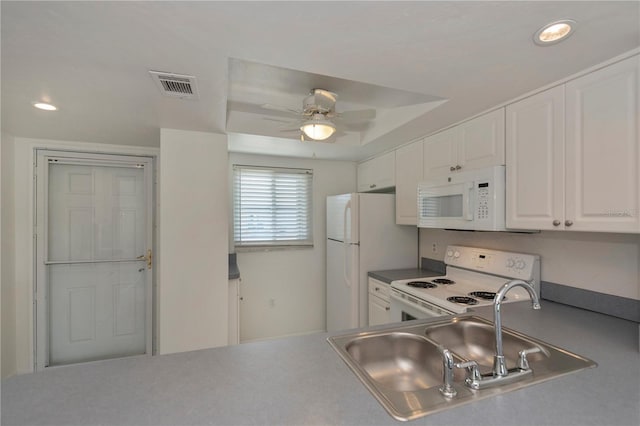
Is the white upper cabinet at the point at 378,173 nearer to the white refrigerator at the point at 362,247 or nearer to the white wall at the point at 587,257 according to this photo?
the white refrigerator at the point at 362,247

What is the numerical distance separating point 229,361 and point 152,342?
2.53 meters

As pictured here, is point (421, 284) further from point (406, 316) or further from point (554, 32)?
point (554, 32)

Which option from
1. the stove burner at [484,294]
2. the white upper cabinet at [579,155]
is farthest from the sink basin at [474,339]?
the white upper cabinet at [579,155]

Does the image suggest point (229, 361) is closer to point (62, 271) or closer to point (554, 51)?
point (554, 51)

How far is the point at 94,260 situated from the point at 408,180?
10.8 ft

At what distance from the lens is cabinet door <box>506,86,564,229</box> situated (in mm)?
1528

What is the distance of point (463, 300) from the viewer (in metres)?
1.85

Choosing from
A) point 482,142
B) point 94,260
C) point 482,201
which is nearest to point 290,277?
point 94,260

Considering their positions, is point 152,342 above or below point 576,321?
below

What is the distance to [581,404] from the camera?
0.81 m

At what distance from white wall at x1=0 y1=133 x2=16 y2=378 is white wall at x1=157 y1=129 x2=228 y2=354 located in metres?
1.42

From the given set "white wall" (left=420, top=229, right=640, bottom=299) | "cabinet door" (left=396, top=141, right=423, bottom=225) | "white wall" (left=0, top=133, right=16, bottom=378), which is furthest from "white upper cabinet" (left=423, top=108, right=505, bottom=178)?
"white wall" (left=0, top=133, right=16, bottom=378)

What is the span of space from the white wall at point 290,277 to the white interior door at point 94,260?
3.28 feet

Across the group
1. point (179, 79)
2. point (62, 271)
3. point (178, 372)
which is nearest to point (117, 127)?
point (179, 79)
